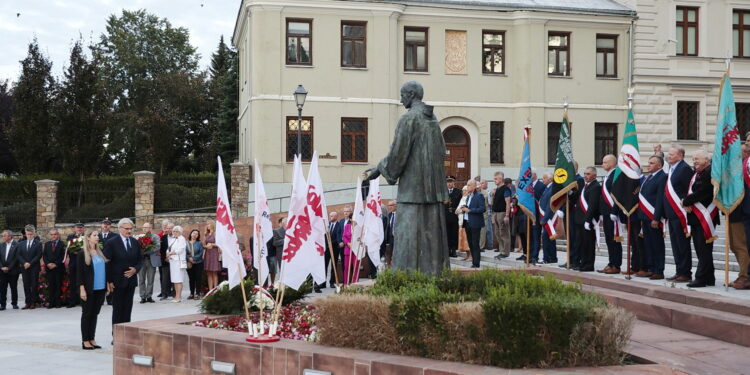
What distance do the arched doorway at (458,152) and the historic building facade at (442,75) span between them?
0.18ft

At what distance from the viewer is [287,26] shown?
30812 millimetres

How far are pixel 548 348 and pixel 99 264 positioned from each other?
8390 mm

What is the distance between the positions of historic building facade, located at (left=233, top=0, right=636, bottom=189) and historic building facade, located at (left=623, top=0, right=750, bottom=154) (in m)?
0.92

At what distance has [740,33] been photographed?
33844 mm

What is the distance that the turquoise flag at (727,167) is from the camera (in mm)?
10977

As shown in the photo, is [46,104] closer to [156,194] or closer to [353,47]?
[156,194]

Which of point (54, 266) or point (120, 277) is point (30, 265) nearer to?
point (54, 266)

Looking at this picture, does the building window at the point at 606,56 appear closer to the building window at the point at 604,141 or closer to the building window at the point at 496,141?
the building window at the point at 604,141

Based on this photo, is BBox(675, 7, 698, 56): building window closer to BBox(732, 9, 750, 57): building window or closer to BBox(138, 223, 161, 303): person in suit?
BBox(732, 9, 750, 57): building window

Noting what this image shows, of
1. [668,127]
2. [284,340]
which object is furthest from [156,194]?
[284,340]

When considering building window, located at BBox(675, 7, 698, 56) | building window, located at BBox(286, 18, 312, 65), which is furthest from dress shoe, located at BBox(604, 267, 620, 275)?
building window, located at BBox(675, 7, 698, 56)

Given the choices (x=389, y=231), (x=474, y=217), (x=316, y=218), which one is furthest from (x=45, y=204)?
(x=316, y=218)

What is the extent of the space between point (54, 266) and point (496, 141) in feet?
62.9

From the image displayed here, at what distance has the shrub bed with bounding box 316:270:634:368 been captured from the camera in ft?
22.1
